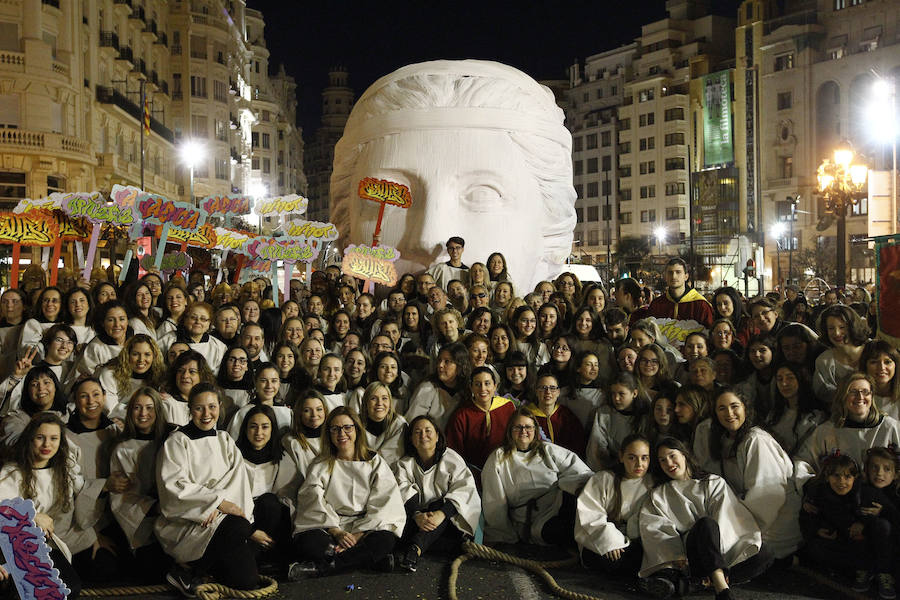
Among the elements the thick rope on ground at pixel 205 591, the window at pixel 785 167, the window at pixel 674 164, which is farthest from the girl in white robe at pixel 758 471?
the window at pixel 674 164

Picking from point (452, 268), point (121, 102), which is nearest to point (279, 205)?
point (452, 268)

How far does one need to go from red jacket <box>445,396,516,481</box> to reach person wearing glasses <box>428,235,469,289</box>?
167 inches

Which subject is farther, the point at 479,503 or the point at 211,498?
the point at 479,503

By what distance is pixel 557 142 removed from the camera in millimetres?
12289

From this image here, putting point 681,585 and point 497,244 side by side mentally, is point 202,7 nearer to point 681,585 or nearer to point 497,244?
point 497,244

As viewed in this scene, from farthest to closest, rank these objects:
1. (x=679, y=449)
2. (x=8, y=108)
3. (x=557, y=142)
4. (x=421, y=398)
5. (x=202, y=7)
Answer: (x=202, y=7) → (x=8, y=108) → (x=557, y=142) → (x=421, y=398) → (x=679, y=449)

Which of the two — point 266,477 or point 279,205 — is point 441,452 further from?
point 279,205

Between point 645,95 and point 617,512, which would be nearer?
point 617,512

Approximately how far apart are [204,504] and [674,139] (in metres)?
55.8

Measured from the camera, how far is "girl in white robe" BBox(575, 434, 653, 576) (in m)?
5.14

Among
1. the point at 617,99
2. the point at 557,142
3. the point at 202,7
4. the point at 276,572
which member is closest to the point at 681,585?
the point at 276,572

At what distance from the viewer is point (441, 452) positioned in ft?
18.8

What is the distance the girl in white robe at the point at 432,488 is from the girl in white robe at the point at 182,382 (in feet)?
4.77

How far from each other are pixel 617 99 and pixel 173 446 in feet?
213
